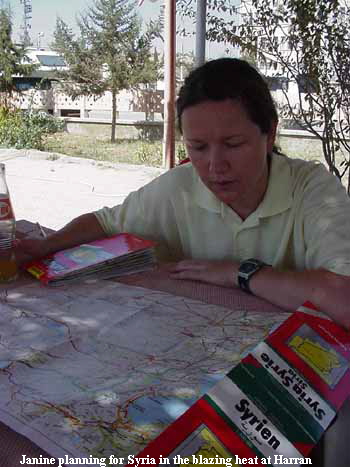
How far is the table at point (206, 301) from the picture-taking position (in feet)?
2.19

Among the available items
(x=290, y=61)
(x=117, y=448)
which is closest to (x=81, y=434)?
(x=117, y=448)

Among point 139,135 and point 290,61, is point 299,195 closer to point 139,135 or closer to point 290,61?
point 290,61

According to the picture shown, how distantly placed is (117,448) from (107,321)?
1.32ft

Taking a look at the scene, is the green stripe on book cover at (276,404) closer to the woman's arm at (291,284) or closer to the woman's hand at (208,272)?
the woman's arm at (291,284)

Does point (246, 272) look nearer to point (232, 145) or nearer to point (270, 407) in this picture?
point (232, 145)

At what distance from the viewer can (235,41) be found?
4281 mm

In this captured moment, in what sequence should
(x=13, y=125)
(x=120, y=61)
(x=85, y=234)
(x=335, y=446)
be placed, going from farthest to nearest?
(x=120, y=61) → (x=13, y=125) → (x=85, y=234) → (x=335, y=446)

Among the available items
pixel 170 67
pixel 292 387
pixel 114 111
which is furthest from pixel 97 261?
pixel 114 111

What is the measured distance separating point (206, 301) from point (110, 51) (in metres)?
11.1

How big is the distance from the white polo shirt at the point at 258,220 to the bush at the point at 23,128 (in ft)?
28.2

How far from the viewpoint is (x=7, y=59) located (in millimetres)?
11812

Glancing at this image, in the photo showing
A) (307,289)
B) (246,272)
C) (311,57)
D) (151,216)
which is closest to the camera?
(307,289)

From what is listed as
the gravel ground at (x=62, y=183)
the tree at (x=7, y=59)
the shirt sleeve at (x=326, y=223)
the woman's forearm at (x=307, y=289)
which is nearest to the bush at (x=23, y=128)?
the gravel ground at (x=62, y=183)

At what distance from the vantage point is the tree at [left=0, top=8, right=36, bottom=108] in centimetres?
1159
